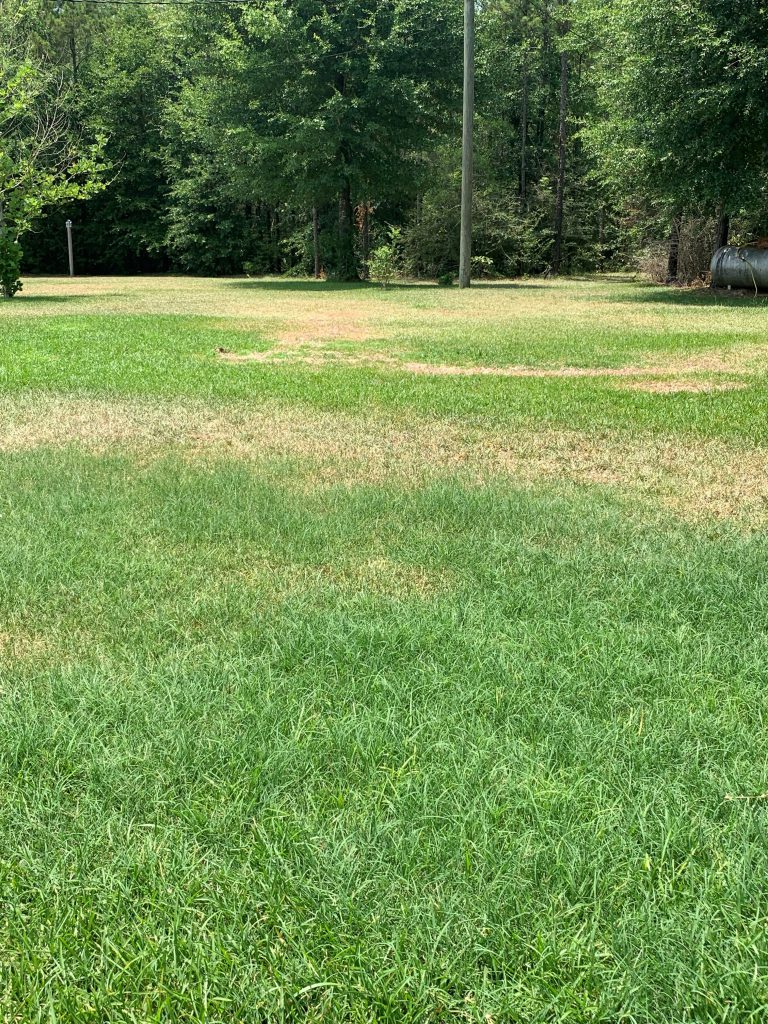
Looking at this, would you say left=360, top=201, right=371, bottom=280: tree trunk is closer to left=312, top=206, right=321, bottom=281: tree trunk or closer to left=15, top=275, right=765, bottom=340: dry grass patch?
left=312, top=206, right=321, bottom=281: tree trunk

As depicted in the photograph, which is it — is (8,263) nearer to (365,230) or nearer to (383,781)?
(365,230)

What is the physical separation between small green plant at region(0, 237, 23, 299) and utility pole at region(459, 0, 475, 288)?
1228 cm

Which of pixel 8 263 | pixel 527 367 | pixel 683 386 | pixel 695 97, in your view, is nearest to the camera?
pixel 683 386

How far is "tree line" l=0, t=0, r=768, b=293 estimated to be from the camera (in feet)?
74.3

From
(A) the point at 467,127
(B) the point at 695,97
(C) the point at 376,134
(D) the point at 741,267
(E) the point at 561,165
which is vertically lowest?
(D) the point at 741,267

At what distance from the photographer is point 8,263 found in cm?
2525

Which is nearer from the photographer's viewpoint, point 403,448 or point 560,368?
point 403,448

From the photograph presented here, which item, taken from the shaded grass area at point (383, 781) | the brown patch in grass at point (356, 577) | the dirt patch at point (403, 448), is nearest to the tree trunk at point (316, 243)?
the dirt patch at point (403, 448)

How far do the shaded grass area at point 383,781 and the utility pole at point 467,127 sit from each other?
2307 centimetres

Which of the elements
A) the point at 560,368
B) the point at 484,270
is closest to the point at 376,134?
the point at 484,270

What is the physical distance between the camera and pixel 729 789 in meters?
2.50

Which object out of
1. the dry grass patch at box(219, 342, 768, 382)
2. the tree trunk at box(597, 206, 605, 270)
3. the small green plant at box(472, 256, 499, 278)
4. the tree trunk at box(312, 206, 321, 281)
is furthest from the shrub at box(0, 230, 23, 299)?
the tree trunk at box(597, 206, 605, 270)

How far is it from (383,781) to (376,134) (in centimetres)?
3300

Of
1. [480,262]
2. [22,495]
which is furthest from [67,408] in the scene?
[480,262]
